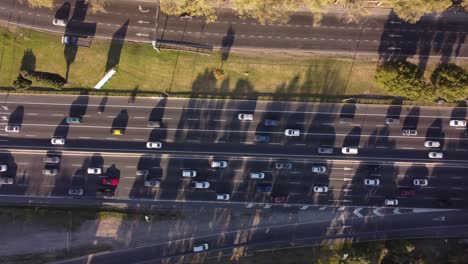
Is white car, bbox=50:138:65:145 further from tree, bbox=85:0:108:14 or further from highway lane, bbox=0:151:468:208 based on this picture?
tree, bbox=85:0:108:14

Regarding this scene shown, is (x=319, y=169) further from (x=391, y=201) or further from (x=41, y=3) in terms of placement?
(x=41, y=3)

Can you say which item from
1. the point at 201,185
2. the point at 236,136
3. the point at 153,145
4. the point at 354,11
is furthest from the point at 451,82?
the point at 153,145

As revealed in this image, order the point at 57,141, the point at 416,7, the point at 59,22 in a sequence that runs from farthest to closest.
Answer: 1. the point at 57,141
2. the point at 59,22
3. the point at 416,7

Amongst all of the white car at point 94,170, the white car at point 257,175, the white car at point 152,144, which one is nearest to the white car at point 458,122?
the white car at point 257,175

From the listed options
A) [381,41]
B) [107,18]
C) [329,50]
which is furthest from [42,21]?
[381,41]

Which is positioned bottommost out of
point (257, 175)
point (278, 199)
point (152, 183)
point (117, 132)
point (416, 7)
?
point (152, 183)

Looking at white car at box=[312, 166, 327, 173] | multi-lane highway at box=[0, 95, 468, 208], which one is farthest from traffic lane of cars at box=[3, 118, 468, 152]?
white car at box=[312, 166, 327, 173]
